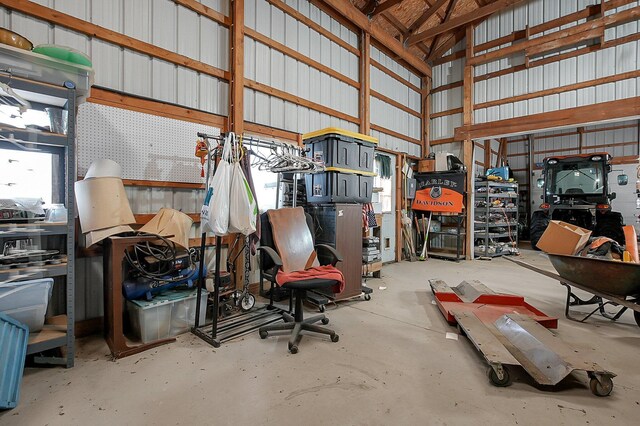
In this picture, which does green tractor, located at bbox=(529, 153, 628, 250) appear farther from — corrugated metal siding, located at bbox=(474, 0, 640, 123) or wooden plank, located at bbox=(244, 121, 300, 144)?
wooden plank, located at bbox=(244, 121, 300, 144)

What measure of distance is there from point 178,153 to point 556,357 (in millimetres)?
3636

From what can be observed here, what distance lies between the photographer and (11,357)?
70.3 inches

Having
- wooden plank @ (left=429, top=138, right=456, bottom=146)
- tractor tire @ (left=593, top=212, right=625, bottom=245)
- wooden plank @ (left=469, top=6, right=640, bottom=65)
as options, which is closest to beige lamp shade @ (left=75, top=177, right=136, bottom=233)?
wooden plank @ (left=429, top=138, right=456, bottom=146)

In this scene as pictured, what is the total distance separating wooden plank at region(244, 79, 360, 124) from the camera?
3.96 metres

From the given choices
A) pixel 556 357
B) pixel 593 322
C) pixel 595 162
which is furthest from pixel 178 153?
pixel 595 162

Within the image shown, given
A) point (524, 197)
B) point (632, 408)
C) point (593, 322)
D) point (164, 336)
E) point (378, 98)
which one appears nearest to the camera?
point (632, 408)

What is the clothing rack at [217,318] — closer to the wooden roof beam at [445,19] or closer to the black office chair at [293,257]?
A: the black office chair at [293,257]

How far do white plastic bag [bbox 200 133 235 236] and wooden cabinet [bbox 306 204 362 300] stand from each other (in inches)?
53.7

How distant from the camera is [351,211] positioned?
3.67m

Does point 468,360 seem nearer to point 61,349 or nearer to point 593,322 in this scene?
point 593,322

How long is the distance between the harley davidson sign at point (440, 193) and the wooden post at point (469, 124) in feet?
1.36

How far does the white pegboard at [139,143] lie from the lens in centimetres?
270

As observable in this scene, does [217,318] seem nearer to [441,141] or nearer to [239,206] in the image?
[239,206]

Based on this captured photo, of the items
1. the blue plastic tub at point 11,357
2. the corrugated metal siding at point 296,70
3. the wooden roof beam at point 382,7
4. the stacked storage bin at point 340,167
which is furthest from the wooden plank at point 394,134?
the blue plastic tub at point 11,357
